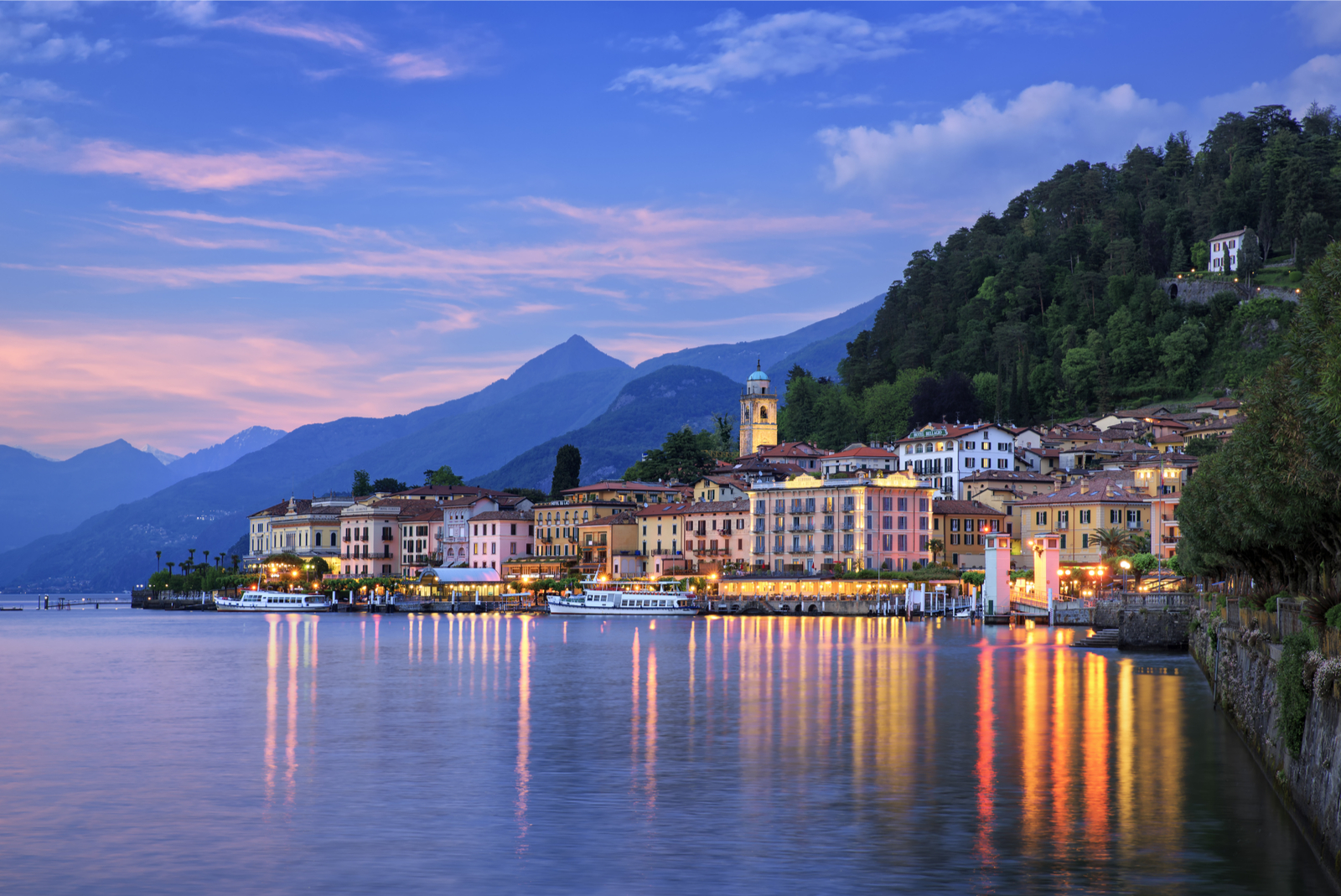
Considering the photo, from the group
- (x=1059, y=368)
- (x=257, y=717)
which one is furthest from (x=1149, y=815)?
(x=1059, y=368)

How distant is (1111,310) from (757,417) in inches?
1764

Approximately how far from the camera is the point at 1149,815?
1101 inches

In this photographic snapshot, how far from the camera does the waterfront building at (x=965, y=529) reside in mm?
131000

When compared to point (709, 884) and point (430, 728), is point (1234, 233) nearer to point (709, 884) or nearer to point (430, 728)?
point (430, 728)

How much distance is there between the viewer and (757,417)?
181 metres

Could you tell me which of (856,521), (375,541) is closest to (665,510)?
(856,521)

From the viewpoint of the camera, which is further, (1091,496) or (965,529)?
(965,529)

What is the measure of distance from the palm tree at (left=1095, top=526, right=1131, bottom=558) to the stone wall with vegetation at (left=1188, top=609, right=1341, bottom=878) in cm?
7848

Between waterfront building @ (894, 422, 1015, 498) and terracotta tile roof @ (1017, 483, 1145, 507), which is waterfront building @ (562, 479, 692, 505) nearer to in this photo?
waterfront building @ (894, 422, 1015, 498)

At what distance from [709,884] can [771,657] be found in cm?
5263

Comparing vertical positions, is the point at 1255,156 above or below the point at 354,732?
above

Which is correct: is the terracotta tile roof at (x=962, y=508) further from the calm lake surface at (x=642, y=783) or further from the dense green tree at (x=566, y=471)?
the calm lake surface at (x=642, y=783)

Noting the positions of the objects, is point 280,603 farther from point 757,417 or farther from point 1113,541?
point 1113,541

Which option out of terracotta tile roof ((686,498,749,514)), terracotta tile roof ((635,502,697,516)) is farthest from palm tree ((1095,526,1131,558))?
terracotta tile roof ((635,502,697,516))
